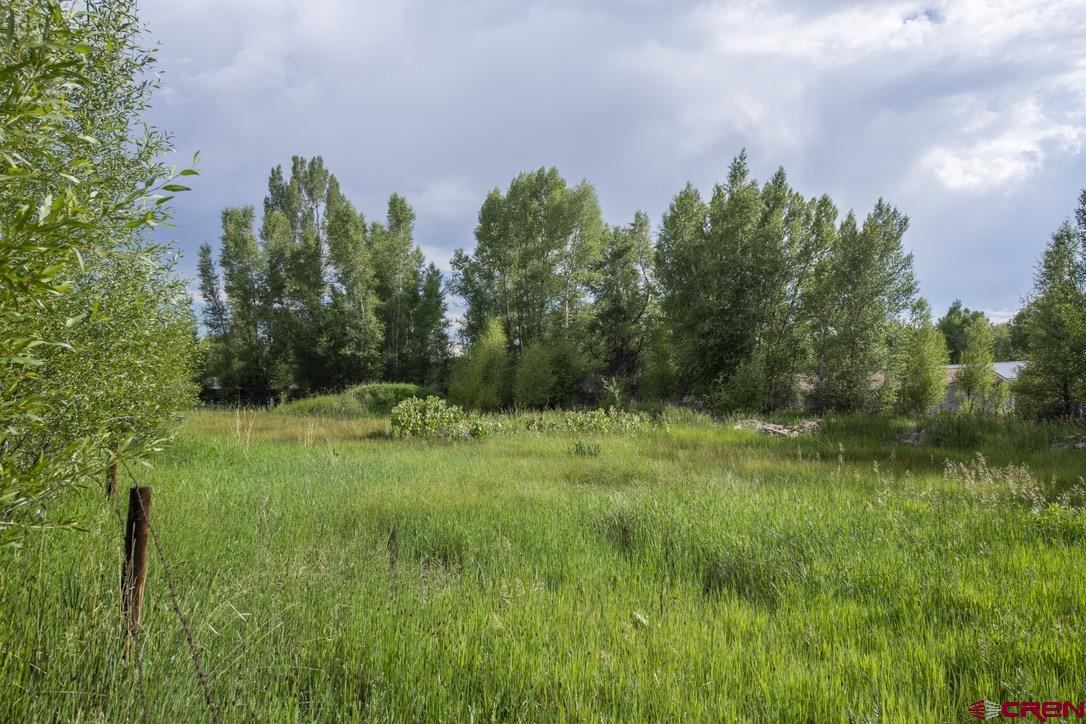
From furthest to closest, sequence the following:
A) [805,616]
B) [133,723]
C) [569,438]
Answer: [569,438] < [805,616] < [133,723]

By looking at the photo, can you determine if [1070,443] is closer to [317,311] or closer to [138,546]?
[138,546]

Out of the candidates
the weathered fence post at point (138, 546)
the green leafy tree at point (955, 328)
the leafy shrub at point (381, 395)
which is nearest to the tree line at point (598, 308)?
the leafy shrub at point (381, 395)

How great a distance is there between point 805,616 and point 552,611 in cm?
158

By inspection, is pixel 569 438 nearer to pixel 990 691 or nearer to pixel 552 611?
pixel 552 611

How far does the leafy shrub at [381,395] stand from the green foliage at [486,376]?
9.03 ft

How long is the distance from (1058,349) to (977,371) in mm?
12856

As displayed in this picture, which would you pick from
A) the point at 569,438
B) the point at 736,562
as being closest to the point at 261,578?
the point at 736,562

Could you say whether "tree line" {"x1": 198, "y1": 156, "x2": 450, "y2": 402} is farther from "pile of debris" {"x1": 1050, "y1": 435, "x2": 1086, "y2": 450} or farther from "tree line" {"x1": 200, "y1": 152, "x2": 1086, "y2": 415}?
"pile of debris" {"x1": 1050, "y1": 435, "x2": 1086, "y2": 450}

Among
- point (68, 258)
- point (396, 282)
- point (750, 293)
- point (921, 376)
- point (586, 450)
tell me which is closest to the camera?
point (68, 258)

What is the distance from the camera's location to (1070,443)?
9734 millimetres

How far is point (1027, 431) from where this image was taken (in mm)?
10844

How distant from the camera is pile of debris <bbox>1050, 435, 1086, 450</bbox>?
30.9 ft

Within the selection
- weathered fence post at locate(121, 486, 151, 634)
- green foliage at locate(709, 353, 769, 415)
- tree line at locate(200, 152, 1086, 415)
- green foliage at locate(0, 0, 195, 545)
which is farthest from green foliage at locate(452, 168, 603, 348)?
weathered fence post at locate(121, 486, 151, 634)

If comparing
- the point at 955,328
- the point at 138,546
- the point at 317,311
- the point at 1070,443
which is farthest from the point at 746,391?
the point at 955,328
